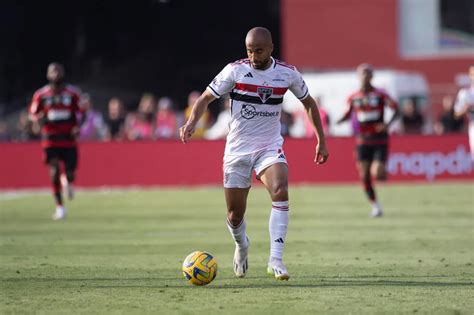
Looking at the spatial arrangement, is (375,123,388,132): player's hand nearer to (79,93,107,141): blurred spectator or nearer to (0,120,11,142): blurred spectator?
(79,93,107,141): blurred spectator

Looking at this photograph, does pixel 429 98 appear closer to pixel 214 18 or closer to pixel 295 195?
pixel 214 18

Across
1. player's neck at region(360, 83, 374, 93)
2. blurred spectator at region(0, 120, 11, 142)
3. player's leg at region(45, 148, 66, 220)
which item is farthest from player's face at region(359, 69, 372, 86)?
blurred spectator at region(0, 120, 11, 142)

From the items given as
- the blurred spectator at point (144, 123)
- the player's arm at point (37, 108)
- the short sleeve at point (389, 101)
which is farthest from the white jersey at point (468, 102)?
the blurred spectator at point (144, 123)

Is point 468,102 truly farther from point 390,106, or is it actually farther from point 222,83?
point 222,83

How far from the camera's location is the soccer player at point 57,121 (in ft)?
64.2

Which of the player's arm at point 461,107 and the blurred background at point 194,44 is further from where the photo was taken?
the blurred background at point 194,44

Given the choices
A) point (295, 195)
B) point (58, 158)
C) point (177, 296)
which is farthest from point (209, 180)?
point (177, 296)

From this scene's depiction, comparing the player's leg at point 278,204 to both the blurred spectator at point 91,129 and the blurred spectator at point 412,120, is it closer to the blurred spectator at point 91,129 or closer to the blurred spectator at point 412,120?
the blurred spectator at point 91,129

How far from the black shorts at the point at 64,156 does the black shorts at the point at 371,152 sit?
512 centimetres

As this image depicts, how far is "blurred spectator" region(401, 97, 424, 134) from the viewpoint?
30656mm

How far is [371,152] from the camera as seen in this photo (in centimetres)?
2036

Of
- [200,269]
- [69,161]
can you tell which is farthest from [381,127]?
[200,269]

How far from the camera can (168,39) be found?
44.1m

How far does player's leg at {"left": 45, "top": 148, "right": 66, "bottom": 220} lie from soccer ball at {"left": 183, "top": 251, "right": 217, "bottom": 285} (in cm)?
936
